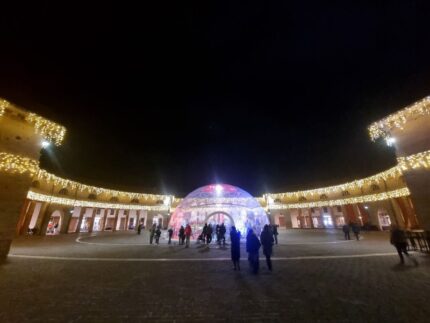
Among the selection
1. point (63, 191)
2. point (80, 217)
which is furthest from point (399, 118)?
point (80, 217)

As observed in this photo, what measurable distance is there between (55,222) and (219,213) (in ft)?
88.2

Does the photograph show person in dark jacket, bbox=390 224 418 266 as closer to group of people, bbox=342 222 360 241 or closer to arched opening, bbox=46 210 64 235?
group of people, bbox=342 222 360 241

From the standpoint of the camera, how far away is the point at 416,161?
1327 cm

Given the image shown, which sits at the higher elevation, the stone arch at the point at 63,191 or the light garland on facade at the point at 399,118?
the light garland on facade at the point at 399,118

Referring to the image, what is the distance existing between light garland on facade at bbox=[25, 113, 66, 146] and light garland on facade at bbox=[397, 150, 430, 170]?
2359 cm

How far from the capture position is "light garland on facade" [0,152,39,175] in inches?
420

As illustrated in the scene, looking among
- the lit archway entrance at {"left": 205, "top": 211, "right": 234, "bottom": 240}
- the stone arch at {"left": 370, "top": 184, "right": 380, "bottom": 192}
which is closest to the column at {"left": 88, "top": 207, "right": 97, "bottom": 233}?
the lit archway entrance at {"left": 205, "top": 211, "right": 234, "bottom": 240}

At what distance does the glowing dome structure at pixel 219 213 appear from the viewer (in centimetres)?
2194

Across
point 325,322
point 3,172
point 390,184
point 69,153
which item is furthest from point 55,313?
point 390,184

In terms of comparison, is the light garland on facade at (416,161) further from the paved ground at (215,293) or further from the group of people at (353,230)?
the group of people at (353,230)

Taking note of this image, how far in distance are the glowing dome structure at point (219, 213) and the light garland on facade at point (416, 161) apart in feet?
44.1

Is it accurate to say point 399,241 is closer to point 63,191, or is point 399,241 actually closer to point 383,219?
point 383,219

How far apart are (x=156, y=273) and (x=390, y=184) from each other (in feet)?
114

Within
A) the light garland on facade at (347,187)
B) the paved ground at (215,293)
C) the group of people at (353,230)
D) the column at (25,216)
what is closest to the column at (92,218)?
the column at (25,216)
